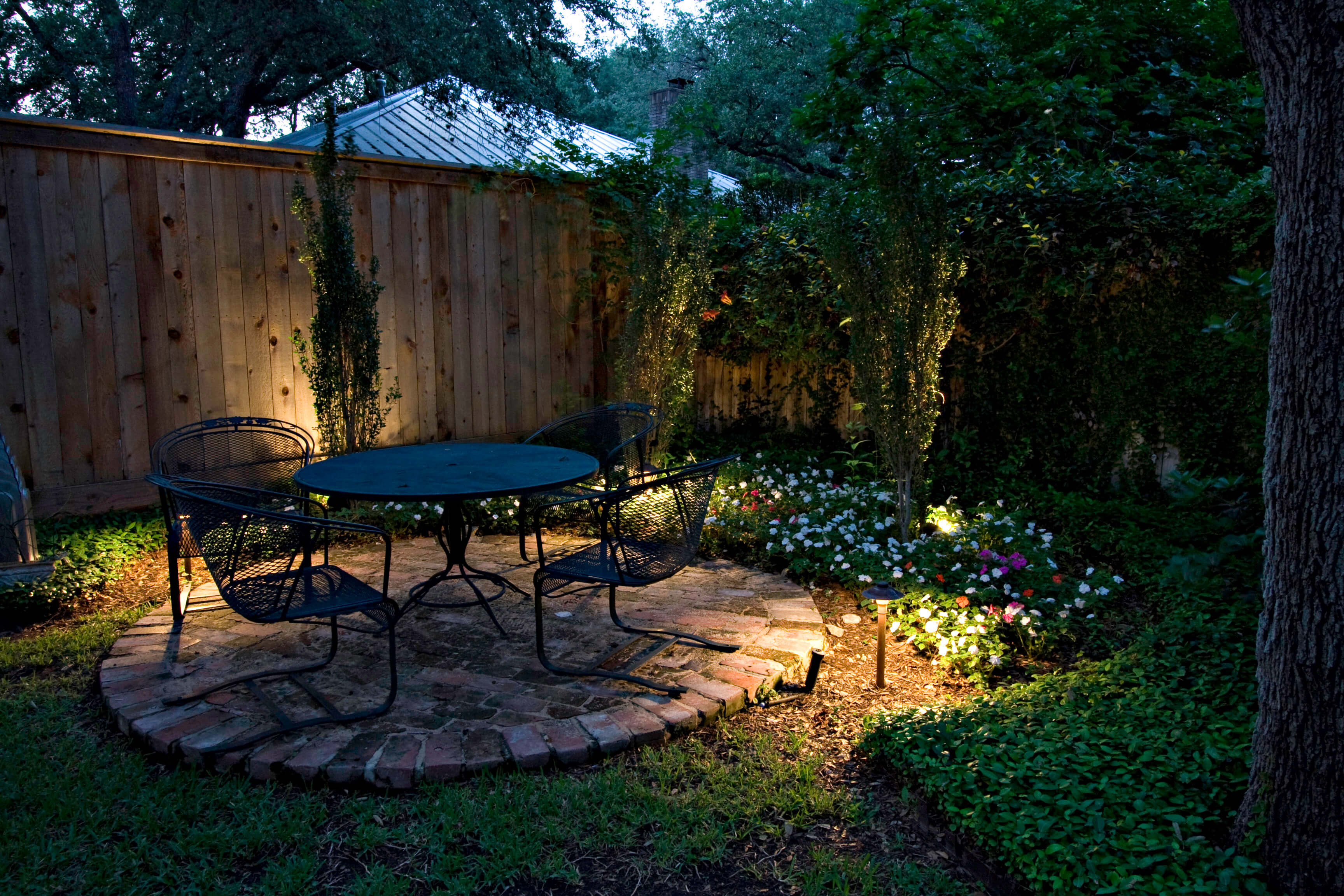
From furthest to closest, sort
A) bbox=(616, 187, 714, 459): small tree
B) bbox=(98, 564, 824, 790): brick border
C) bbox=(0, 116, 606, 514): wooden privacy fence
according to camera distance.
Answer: bbox=(616, 187, 714, 459): small tree, bbox=(0, 116, 606, 514): wooden privacy fence, bbox=(98, 564, 824, 790): brick border

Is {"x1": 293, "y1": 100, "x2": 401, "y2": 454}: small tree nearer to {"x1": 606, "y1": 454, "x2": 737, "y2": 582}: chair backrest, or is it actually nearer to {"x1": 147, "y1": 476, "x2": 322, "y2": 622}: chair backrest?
{"x1": 147, "y1": 476, "x2": 322, "y2": 622}: chair backrest

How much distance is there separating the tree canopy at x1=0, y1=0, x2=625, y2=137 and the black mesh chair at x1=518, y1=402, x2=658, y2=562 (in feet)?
19.2

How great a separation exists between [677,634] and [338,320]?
3053 millimetres

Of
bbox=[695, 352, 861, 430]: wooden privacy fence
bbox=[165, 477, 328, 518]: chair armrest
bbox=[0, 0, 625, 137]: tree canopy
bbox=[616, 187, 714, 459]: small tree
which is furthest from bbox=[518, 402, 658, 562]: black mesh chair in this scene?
bbox=[0, 0, 625, 137]: tree canopy

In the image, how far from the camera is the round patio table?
3.08m

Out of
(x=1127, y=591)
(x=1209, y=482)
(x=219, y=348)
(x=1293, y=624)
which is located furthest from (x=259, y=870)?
(x=219, y=348)

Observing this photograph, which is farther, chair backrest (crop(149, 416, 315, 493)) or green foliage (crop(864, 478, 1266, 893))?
chair backrest (crop(149, 416, 315, 493))

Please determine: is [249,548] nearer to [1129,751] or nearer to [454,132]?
[1129,751]

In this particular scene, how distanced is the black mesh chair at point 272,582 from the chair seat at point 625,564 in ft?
1.96

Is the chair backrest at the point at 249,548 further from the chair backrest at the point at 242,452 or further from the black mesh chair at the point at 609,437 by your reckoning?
the black mesh chair at the point at 609,437

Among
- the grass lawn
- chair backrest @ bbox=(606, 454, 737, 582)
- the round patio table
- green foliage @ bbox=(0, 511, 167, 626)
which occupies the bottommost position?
the grass lawn

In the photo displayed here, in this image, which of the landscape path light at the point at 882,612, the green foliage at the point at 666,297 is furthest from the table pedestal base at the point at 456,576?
the green foliage at the point at 666,297

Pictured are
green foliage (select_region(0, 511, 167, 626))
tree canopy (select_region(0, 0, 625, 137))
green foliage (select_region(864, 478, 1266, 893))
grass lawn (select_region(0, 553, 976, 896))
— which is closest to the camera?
green foliage (select_region(864, 478, 1266, 893))

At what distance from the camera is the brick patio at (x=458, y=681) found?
2574mm
